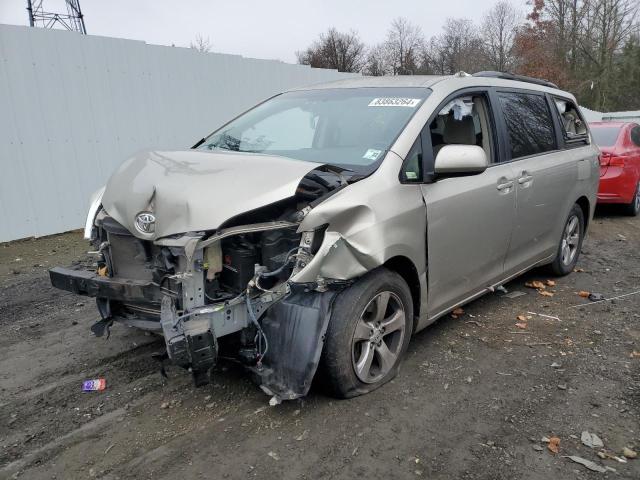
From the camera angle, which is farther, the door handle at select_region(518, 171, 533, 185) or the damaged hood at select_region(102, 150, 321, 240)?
the door handle at select_region(518, 171, 533, 185)

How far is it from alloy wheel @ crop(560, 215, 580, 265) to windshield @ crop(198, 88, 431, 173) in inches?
106

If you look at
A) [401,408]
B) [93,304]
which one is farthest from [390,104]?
[93,304]

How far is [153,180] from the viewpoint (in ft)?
9.86

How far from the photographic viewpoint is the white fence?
741cm

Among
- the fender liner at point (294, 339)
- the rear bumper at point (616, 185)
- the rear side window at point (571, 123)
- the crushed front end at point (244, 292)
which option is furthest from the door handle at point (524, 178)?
the rear bumper at point (616, 185)

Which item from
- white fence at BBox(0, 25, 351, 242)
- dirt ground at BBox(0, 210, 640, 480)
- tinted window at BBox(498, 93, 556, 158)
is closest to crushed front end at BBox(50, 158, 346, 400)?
dirt ground at BBox(0, 210, 640, 480)

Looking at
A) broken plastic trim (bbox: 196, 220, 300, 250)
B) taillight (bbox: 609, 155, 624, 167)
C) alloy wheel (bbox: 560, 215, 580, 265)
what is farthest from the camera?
taillight (bbox: 609, 155, 624, 167)

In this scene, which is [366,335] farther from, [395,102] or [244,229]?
[395,102]

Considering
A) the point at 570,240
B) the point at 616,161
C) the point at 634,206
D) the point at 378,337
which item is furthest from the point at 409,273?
the point at 634,206

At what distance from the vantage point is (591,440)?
2.79 meters

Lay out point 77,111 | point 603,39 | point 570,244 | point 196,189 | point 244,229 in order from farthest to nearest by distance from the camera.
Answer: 1. point 603,39
2. point 77,111
3. point 570,244
4. point 196,189
5. point 244,229

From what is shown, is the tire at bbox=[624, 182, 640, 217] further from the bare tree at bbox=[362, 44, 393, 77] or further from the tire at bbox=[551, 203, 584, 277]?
the bare tree at bbox=[362, 44, 393, 77]

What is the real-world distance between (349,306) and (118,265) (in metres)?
1.42

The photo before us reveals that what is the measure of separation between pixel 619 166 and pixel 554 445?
7.35m
